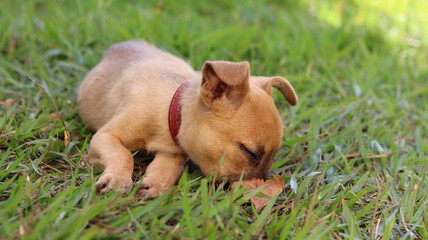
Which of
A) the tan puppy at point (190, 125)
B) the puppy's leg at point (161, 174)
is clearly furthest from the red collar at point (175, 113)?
the puppy's leg at point (161, 174)

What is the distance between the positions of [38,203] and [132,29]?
13.8 feet

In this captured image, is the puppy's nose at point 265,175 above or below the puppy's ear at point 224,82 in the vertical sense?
below

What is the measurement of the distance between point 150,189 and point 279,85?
4.75ft

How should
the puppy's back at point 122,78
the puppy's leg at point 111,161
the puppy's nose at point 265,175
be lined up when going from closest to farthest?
the puppy's leg at point 111,161
the puppy's nose at point 265,175
the puppy's back at point 122,78

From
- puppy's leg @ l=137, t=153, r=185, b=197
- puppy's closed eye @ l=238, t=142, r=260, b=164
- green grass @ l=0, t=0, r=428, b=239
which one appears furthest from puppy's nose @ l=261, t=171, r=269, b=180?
puppy's leg @ l=137, t=153, r=185, b=197

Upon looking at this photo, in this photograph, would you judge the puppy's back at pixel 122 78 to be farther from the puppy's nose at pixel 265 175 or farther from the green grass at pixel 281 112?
the puppy's nose at pixel 265 175

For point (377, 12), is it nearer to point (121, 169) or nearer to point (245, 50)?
point (245, 50)

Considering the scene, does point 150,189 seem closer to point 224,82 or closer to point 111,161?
point 111,161

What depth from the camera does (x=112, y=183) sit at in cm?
372

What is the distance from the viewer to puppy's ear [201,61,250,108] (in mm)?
3689

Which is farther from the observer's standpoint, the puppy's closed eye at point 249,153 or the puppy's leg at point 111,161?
the puppy's closed eye at point 249,153

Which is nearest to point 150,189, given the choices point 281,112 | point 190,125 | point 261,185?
point 190,125

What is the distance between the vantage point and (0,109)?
5043 mm

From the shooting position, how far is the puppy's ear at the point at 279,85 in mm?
4359
